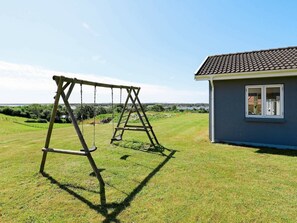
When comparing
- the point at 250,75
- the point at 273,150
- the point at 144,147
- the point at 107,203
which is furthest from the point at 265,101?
the point at 107,203

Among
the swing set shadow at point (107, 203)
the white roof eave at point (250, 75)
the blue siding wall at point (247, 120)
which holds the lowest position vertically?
the swing set shadow at point (107, 203)

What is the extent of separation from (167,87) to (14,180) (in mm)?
33614

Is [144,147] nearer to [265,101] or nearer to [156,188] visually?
[156,188]

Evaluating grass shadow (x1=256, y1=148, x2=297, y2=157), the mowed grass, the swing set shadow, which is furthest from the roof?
the swing set shadow

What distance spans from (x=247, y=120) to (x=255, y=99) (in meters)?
0.85

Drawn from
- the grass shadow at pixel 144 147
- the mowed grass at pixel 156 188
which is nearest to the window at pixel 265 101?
the mowed grass at pixel 156 188

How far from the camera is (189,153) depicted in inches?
242

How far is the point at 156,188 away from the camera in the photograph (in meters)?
3.63

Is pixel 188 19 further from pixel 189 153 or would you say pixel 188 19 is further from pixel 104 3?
pixel 189 153

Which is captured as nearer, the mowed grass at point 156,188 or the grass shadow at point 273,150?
the mowed grass at point 156,188

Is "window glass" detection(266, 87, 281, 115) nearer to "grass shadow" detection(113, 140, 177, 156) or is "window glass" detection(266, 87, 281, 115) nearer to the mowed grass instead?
the mowed grass

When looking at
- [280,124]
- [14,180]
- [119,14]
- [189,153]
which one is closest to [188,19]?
[119,14]

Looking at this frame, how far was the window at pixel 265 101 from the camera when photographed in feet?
22.3

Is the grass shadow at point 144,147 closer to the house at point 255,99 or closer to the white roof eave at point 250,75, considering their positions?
the house at point 255,99
